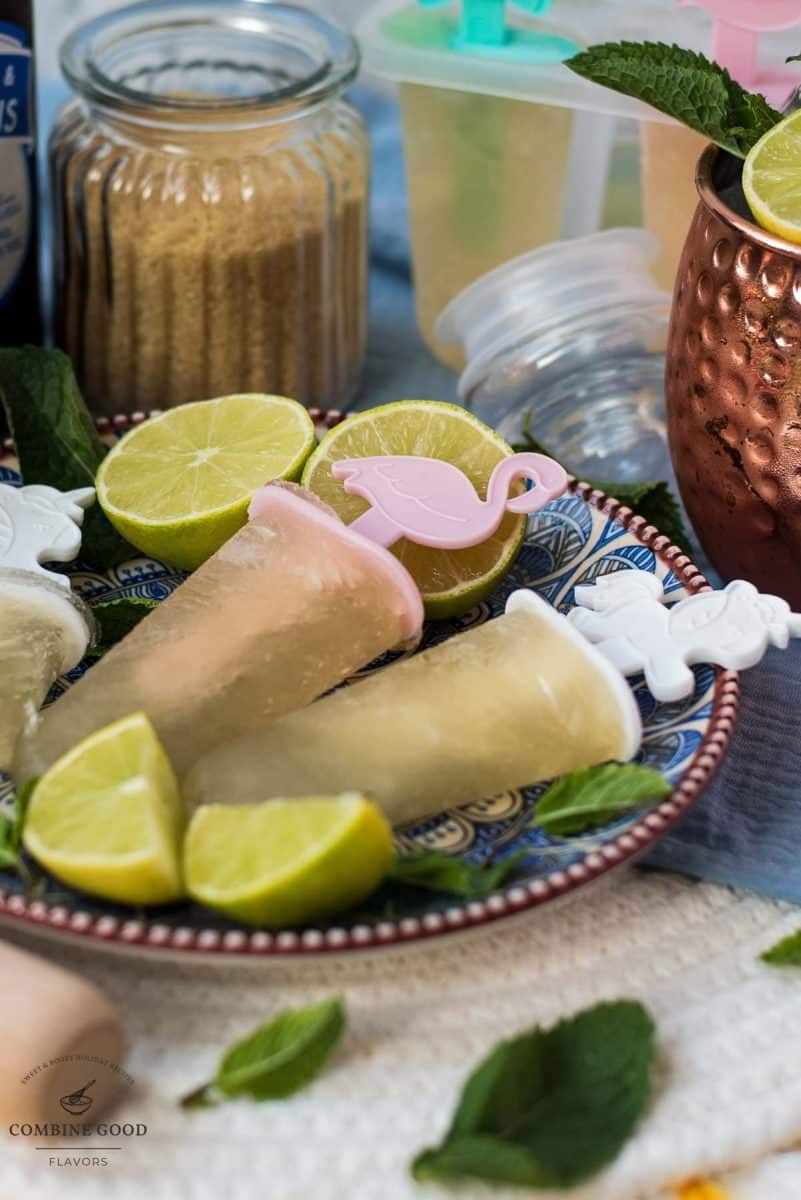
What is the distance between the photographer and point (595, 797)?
2.19ft

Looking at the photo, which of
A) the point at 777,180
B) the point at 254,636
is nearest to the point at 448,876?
the point at 254,636

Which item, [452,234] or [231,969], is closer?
[231,969]

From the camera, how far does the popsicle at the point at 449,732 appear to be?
0.67 metres

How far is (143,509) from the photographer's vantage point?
87 centimetres

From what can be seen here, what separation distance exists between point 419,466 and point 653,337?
323mm

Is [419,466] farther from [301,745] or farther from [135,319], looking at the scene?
[135,319]

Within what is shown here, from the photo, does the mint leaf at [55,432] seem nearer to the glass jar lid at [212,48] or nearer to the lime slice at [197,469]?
the lime slice at [197,469]

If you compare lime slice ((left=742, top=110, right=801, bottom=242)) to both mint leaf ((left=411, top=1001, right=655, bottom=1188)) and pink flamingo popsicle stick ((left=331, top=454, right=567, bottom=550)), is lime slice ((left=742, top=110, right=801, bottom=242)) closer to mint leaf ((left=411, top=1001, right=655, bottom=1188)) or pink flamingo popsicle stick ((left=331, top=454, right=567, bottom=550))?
pink flamingo popsicle stick ((left=331, top=454, right=567, bottom=550))

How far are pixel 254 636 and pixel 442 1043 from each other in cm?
22

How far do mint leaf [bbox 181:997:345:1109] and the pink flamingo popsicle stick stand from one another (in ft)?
0.92

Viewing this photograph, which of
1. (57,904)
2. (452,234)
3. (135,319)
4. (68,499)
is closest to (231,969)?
(57,904)

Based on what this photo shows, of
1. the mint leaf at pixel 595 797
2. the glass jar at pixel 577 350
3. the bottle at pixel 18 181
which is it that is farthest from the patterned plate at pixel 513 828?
the bottle at pixel 18 181

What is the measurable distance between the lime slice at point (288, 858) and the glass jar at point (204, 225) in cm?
52

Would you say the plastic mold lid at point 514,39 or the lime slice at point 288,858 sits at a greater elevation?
the plastic mold lid at point 514,39
